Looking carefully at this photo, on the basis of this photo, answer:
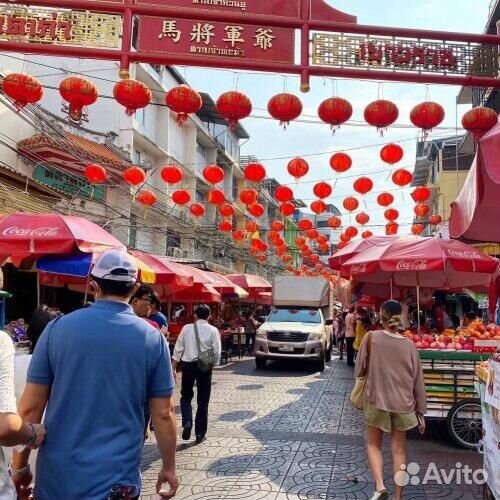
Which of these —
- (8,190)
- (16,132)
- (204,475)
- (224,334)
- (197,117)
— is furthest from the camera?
(197,117)

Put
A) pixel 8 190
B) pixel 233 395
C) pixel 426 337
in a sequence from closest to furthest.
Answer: pixel 426 337, pixel 233 395, pixel 8 190

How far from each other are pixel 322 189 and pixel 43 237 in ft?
34.5

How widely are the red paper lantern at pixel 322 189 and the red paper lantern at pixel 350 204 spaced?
5.98 ft

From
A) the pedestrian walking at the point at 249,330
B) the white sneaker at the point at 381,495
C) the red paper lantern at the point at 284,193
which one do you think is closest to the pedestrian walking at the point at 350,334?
the red paper lantern at the point at 284,193

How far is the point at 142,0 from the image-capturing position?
8.91 metres

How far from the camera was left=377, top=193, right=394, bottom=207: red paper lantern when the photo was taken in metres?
18.4

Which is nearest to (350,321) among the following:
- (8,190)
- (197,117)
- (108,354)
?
(8,190)

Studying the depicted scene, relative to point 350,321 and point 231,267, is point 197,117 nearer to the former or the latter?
point 231,267

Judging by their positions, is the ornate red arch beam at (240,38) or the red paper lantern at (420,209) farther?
the red paper lantern at (420,209)

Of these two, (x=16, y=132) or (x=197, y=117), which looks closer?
(x=16, y=132)

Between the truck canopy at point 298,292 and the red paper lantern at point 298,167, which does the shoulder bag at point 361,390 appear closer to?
the red paper lantern at point 298,167

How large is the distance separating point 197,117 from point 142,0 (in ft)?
99.7

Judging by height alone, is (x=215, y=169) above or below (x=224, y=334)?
above

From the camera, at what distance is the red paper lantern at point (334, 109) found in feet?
29.7
